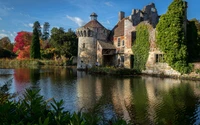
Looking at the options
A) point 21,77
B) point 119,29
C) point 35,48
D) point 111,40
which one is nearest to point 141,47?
point 119,29

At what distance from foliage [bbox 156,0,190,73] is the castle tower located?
46.8 feet

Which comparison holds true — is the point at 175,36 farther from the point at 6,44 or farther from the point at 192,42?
the point at 6,44

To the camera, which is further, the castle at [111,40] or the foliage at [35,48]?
the foliage at [35,48]

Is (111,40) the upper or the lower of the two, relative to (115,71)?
upper

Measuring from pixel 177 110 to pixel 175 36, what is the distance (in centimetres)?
1762

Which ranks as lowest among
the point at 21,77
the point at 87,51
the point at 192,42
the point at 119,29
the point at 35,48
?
the point at 21,77

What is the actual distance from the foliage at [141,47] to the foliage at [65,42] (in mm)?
23897

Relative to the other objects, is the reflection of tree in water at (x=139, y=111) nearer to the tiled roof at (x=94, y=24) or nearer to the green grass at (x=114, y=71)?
the green grass at (x=114, y=71)

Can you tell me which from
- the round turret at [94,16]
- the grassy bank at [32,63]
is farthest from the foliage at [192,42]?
the grassy bank at [32,63]

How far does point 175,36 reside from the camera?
1032 inches

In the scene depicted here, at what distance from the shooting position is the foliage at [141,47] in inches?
1222

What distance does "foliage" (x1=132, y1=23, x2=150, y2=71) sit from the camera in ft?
102

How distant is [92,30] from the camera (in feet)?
125

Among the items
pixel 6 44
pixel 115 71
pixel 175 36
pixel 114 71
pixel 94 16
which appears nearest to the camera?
pixel 175 36
